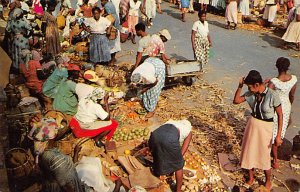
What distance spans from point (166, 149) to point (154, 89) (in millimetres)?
2771

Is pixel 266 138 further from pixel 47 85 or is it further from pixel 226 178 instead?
pixel 47 85

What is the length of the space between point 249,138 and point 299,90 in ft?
14.9

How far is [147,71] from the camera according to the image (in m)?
7.98

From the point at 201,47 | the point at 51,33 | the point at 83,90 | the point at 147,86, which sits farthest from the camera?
the point at 51,33

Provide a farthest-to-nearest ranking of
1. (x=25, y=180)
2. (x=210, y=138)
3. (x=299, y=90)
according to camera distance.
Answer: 1. (x=299, y=90)
2. (x=210, y=138)
3. (x=25, y=180)

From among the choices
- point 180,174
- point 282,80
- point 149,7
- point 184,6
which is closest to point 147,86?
point 180,174

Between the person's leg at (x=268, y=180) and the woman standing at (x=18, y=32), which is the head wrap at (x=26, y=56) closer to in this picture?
the woman standing at (x=18, y=32)

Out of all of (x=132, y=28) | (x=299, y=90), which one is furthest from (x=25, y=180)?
(x=132, y=28)

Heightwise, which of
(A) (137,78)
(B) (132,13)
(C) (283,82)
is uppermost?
(B) (132,13)

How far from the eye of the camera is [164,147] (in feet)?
18.8

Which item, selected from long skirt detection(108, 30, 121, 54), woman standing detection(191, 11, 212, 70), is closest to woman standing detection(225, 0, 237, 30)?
woman standing detection(191, 11, 212, 70)

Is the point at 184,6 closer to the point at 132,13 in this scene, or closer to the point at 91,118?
the point at 132,13

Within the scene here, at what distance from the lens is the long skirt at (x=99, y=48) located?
10.5 m

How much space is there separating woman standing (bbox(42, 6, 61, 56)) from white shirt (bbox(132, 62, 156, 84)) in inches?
164
